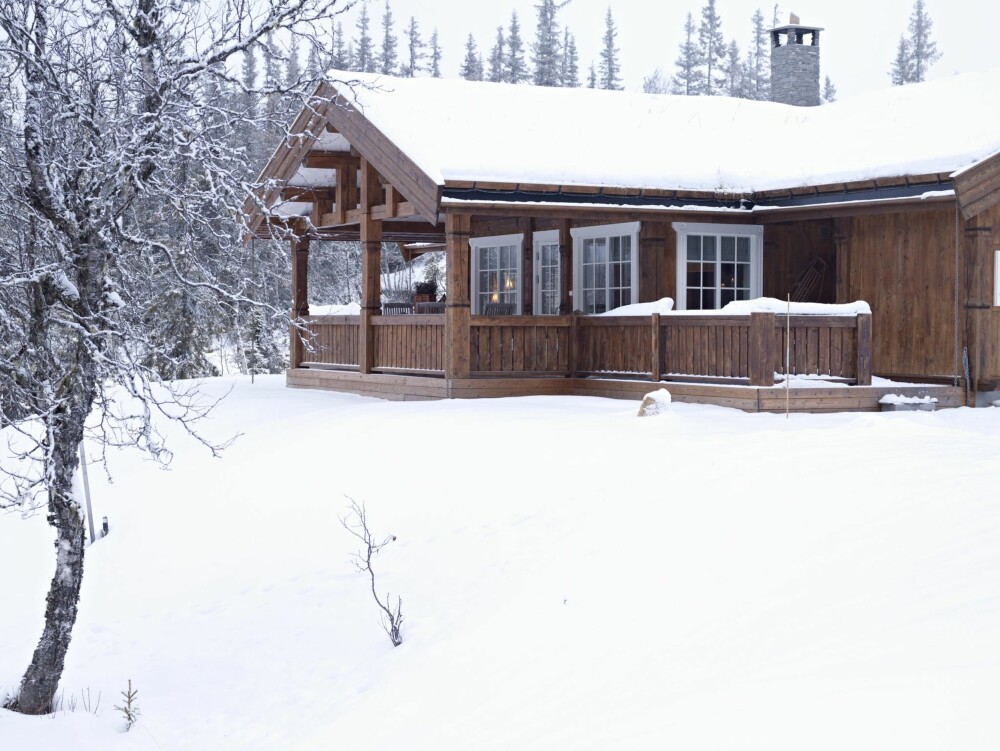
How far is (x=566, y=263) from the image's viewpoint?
20.5m

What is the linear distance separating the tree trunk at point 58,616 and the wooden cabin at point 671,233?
5.86 m

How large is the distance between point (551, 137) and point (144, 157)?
34.4 ft

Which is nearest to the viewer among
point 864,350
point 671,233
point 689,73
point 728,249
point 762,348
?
point 762,348

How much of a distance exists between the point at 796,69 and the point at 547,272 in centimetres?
822

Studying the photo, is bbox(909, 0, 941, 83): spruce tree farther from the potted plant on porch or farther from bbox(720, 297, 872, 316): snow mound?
bbox(720, 297, 872, 316): snow mound

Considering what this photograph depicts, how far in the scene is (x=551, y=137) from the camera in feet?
62.7

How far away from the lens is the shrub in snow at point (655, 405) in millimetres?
14453

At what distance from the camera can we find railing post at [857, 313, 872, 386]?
15539 mm

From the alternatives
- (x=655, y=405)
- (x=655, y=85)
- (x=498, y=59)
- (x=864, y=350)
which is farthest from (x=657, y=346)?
(x=655, y=85)

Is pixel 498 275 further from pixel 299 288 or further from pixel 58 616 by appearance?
pixel 58 616

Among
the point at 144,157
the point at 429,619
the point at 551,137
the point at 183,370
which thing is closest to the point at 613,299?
the point at 551,137

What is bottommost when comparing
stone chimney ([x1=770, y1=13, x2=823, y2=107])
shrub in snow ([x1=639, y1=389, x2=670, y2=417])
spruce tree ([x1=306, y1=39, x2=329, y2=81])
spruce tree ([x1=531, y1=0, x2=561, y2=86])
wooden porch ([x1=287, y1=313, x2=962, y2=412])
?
shrub in snow ([x1=639, y1=389, x2=670, y2=417])

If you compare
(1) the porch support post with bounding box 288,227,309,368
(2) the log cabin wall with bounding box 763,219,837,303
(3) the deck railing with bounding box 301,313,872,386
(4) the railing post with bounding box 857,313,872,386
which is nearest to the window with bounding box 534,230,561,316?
(3) the deck railing with bounding box 301,313,872,386

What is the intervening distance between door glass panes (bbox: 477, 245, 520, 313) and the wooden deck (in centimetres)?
304
